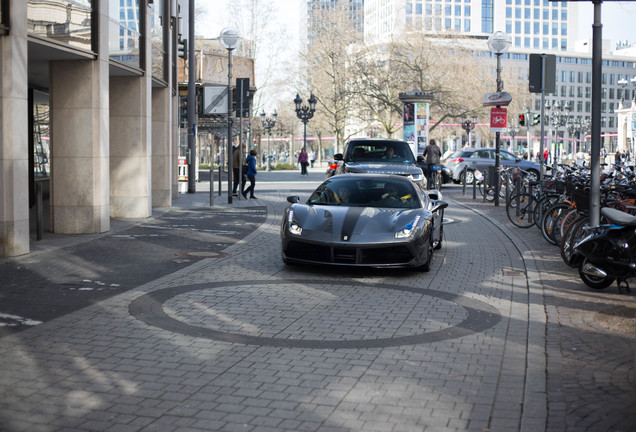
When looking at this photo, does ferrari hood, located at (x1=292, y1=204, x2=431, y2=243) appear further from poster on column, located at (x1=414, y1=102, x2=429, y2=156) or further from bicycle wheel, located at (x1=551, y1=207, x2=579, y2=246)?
poster on column, located at (x1=414, y1=102, x2=429, y2=156)

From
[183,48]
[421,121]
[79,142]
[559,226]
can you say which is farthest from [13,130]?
[421,121]

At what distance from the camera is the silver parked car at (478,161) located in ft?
112

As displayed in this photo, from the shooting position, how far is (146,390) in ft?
17.2

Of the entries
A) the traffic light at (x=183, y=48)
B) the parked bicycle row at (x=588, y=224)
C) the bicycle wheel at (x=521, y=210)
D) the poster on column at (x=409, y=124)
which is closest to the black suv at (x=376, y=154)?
the bicycle wheel at (x=521, y=210)

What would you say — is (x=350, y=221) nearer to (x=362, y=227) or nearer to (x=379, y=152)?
(x=362, y=227)

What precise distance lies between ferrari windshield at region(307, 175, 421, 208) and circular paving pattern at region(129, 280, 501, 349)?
1.83 m

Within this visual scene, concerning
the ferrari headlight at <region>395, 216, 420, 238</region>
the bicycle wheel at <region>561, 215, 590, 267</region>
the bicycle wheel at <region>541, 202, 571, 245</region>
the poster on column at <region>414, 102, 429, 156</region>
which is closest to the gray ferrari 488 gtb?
the ferrari headlight at <region>395, 216, 420, 238</region>

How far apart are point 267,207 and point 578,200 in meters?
11.3

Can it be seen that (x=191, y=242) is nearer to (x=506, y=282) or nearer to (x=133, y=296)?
(x=133, y=296)

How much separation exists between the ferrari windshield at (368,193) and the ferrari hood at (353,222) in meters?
0.33

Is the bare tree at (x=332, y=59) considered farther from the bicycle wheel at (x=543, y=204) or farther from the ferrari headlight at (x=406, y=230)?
the ferrari headlight at (x=406, y=230)

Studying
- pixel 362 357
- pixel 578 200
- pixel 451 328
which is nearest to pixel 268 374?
pixel 362 357

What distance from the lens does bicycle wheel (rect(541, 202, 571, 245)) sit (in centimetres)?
1282

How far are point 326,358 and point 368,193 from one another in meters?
5.43
